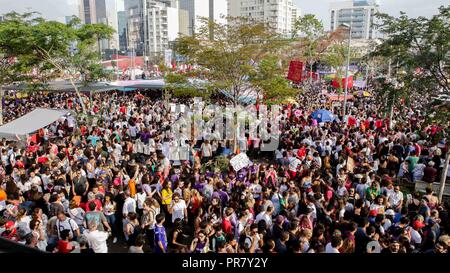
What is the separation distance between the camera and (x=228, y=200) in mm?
7219

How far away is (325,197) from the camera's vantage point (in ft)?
23.6

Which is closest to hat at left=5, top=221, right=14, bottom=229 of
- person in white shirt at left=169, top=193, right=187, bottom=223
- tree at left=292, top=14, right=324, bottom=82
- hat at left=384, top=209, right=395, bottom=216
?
person in white shirt at left=169, top=193, right=187, bottom=223

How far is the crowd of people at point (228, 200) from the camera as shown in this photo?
A: 17.4 feet

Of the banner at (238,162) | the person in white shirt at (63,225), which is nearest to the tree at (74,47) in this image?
the banner at (238,162)

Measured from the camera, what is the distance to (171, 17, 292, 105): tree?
38.9ft

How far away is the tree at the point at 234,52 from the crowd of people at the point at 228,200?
230 centimetres

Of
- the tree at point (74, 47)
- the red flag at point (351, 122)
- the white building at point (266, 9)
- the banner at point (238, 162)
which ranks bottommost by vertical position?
the banner at point (238, 162)

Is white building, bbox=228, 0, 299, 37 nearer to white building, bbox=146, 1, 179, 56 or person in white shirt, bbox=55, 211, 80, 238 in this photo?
white building, bbox=146, 1, 179, 56

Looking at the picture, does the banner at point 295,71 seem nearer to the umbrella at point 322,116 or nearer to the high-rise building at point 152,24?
the umbrella at point 322,116

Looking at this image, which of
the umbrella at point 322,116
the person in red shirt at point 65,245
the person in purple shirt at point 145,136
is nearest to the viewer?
the person in red shirt at point 65,245

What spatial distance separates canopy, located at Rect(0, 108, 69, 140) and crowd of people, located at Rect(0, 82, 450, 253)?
1.39 feet

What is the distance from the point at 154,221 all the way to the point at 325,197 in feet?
11.4
